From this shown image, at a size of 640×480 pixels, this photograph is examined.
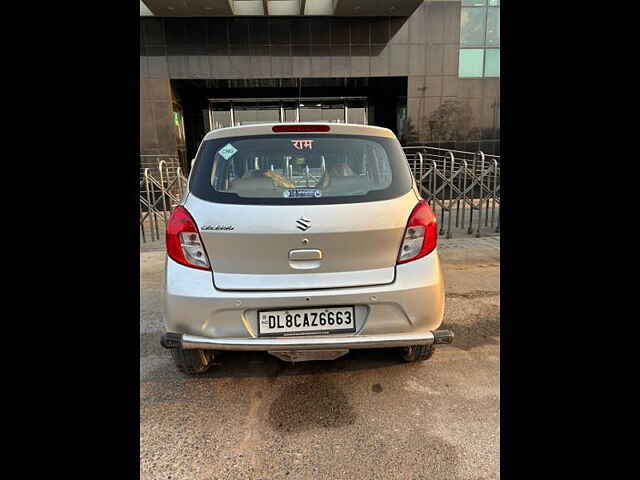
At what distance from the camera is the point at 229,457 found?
179 cm

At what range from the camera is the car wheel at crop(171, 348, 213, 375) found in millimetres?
2340

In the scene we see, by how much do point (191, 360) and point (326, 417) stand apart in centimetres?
99

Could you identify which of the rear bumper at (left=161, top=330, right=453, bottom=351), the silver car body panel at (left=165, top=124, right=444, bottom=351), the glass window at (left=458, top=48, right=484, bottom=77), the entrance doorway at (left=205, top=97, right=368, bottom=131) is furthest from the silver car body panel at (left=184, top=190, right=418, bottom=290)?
the glass window at (left=458, top=48, right=484, bottom=77)

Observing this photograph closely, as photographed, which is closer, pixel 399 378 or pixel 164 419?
pixel 164 419

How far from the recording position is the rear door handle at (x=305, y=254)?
1.95 metres

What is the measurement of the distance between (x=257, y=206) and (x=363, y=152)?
2.66 feet

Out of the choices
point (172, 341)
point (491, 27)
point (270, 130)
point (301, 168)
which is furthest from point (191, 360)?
point (491, 27)

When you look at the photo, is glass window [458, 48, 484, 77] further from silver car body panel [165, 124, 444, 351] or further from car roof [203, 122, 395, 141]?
silver car body panel [165, 124, 444, 351]

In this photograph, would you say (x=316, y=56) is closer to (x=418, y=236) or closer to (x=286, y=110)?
(x=286, y=110)

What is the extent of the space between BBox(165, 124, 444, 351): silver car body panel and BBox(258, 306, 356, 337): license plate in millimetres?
33

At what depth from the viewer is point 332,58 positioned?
37.8 feet
